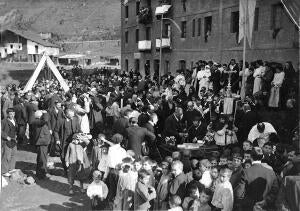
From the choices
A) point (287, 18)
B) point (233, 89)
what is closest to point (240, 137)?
point (233, 89)

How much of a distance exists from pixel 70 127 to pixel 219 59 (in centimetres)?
1572

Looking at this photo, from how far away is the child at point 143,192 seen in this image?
22.9 feet

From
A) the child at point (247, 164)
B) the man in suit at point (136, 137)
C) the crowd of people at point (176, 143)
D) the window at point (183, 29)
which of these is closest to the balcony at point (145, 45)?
the window at point (183, 29)

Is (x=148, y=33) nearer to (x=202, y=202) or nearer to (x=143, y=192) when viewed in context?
(x=143, y=192)

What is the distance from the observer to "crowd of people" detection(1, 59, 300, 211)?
6703 millimetres

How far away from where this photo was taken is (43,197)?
31.1ft

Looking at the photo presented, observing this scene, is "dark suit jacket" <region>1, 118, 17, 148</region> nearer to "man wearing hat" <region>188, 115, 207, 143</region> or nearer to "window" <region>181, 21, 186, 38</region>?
"man wearing hat" <region>188, 115, 207, 143</region>

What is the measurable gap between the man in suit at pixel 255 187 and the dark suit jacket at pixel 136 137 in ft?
10.9

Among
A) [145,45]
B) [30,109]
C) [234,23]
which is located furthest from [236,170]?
[145,45]

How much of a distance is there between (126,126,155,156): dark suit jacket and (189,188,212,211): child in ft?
9.94

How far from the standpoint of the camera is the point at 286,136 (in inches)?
455

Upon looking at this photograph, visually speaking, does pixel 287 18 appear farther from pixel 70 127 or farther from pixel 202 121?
pixel 70 127

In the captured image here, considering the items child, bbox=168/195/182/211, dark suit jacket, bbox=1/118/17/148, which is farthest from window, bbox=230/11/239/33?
child, bbox=168/195/182/211

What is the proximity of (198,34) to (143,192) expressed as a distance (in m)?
21.9
